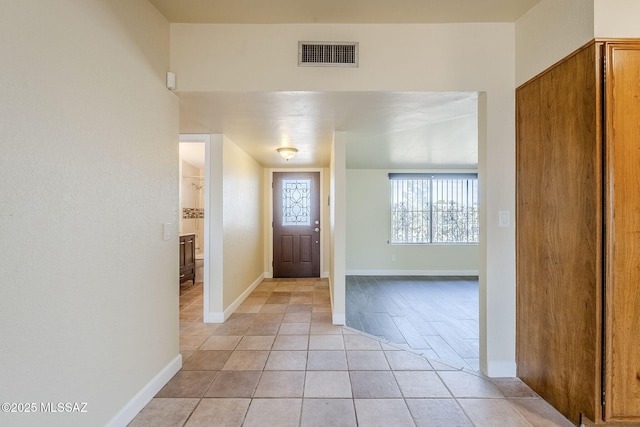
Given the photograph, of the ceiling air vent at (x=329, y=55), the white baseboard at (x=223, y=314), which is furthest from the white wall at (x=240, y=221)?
the ceiling air vent at (x=329, y=55)

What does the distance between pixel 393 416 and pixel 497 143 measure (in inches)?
75.1

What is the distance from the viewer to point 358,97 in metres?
2.28

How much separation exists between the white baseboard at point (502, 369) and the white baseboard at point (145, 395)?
7.41ft

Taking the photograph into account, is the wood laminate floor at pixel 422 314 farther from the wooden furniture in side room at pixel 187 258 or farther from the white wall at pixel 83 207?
the wooden furniture in side room at pixel 187 258

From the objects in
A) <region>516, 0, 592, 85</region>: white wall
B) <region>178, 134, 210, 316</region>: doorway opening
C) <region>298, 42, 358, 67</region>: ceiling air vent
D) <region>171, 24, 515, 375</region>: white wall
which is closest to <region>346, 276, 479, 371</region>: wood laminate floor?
<region>171, 24, 515, 375</region>: white wall

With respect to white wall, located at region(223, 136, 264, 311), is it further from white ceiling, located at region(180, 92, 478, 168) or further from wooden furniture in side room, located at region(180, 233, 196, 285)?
wooden furniture in side room, located at region(180, 233, 196, 285)

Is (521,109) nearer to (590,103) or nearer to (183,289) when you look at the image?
(590,103)

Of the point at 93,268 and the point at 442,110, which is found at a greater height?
the point at 442,110

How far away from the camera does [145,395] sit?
6.05ft

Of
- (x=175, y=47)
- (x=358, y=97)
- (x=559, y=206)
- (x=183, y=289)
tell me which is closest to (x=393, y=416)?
(x=559, y=206)

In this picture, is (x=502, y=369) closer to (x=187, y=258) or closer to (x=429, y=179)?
(x=187, y=258)

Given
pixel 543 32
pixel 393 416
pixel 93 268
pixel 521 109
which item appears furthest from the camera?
pixel 521 109

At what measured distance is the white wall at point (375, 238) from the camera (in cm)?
635

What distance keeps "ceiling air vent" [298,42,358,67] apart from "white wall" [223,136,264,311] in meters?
1.62
